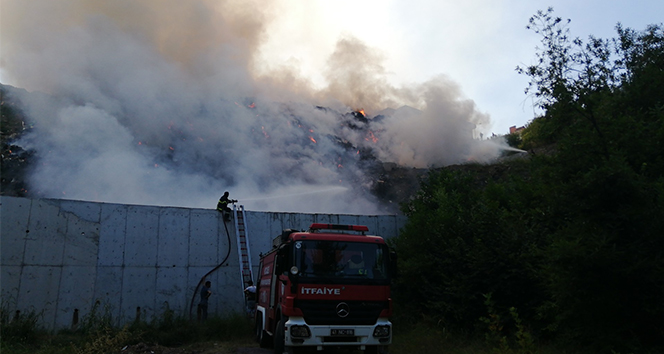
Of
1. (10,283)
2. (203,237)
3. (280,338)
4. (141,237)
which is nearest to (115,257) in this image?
(141,237)

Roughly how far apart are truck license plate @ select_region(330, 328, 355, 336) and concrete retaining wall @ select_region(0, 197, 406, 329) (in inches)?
317

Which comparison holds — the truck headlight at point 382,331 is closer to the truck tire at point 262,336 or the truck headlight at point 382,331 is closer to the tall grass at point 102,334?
the truck tire at point 262,336

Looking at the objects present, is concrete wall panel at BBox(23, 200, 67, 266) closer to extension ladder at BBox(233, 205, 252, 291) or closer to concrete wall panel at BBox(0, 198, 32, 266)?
concrete wall panel at BBox(0, 198, 32, 266)

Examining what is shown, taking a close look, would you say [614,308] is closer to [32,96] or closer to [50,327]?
[50,327]

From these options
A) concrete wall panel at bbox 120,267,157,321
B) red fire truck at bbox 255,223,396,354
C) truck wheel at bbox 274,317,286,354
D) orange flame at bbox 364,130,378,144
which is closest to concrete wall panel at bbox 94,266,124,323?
concrete wall panel at bbox 120,267,157,321

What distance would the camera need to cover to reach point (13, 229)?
1193 cm

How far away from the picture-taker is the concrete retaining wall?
11938mm

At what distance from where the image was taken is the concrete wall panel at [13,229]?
11742 millimetres

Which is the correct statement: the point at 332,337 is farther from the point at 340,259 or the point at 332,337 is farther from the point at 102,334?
the point at 102,334

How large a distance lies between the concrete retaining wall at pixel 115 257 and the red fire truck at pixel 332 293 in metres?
6.87

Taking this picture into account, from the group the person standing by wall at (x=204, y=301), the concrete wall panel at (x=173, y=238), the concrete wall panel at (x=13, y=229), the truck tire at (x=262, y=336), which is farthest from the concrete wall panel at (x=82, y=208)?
the truck tire at (x=262, y=336)

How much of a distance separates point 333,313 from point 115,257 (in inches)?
362

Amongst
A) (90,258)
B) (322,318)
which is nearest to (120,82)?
(90,258)

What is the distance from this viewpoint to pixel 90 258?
12.9 meters
